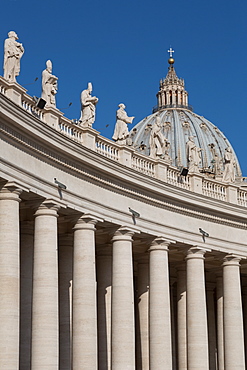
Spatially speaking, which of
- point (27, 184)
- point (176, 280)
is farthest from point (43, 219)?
point (176, 280)

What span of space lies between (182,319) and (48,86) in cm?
3923

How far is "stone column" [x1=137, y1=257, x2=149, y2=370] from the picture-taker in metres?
105

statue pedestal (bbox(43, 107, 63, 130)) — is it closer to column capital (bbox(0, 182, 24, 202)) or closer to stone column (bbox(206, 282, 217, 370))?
column capital (bbox(0, 182, 24, 202))

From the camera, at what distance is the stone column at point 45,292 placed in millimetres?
78125

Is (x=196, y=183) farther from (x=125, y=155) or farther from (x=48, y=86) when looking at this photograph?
(x=48, y=86)

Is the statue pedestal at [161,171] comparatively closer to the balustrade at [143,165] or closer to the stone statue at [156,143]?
the balustrade at [143,165]

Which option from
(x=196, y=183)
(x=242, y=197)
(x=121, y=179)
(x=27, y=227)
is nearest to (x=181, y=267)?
(x=196, y=183)

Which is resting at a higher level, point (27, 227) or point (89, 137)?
point (89, 137)

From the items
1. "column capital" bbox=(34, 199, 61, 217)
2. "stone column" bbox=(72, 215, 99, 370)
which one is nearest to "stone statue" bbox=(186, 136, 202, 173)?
"stone column" bbox=(72, 215, 99, 370)

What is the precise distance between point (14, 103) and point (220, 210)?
140ft

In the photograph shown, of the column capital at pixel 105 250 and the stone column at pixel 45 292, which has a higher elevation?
the column capital at pixel 105 250

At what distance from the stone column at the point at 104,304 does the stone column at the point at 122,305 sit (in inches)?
184

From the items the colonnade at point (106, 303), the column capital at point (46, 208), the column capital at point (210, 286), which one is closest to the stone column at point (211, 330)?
the column capital at point (210, 286)

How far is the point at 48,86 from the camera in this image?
87.3 metres
